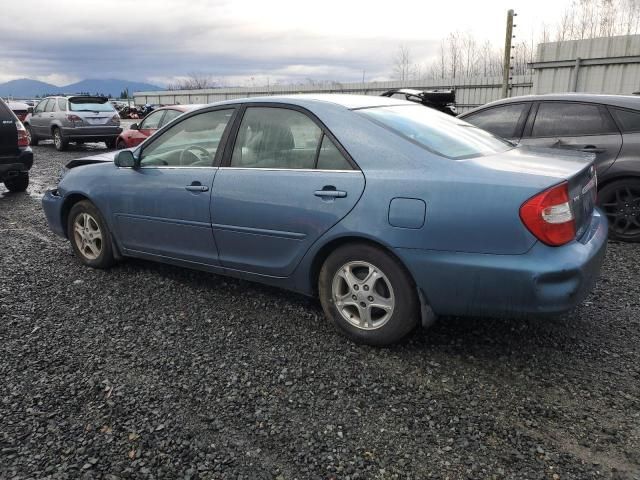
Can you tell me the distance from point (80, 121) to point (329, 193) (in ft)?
49.0

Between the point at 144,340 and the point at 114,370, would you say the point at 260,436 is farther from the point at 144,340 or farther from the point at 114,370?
the point at 144,340

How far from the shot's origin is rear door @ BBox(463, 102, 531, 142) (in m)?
6.06

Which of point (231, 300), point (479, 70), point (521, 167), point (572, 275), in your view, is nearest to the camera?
point (572, 275)

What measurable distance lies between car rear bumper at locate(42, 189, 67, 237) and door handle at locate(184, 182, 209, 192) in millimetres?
1814

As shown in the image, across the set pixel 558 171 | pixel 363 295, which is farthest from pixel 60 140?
pixel 558 171

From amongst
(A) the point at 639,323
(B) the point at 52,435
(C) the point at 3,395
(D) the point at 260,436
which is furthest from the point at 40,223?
(A) the point at 639,323

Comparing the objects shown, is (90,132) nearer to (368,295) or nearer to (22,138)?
(22,138)

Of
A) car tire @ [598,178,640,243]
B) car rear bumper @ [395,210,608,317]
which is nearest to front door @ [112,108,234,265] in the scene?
car rear bumper @ [395,210,608,317]

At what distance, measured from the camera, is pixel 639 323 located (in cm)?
352

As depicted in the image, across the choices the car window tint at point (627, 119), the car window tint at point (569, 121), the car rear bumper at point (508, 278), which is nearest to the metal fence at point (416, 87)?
the car window tint at point (569, 121)

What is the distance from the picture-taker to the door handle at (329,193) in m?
3.12

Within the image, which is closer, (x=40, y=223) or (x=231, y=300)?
(x=231, y=300)

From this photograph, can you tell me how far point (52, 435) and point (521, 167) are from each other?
2793 millimetres

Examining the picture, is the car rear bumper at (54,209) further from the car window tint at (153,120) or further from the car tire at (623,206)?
the car window tint at (153,120)
